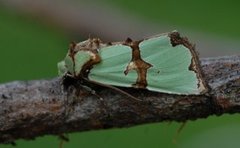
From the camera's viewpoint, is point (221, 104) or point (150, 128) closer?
point (221, 104)

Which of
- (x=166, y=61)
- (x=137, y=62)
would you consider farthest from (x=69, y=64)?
(x=166, y=61)

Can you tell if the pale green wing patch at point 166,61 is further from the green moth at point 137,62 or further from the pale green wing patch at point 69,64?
the pale green wing patch at point 69,64

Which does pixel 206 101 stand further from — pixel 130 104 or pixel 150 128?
pixel 150 128

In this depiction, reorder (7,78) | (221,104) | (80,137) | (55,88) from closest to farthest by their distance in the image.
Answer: (221,104) < (55,88) < (80,137) < (7,78)

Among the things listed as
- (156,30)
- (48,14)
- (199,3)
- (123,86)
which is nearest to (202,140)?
(156,30)

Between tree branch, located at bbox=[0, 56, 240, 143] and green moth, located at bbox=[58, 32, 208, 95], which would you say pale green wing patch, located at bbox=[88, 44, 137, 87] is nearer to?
green moth, located at bbox=[58, 32, 208, 95]
